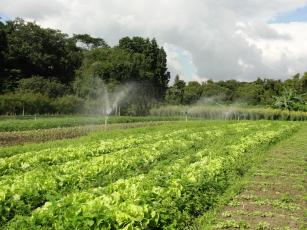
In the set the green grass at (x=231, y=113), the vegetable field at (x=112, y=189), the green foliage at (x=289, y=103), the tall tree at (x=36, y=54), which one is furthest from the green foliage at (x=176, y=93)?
the vegetable field at (x=112, y=189)

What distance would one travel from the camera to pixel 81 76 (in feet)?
220

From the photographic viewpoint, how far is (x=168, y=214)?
7934 millimetres

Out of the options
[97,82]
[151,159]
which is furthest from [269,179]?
[97,82]

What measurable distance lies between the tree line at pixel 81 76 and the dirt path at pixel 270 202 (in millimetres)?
40316

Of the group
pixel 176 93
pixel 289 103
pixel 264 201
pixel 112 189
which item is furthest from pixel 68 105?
pixel 112 189

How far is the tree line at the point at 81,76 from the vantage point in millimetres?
61344

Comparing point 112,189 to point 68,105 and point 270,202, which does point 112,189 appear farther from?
point 68,105

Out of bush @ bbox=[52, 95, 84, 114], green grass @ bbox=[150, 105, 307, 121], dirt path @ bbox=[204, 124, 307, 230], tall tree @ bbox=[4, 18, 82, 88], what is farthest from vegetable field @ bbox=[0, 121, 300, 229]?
tall tree @ bbox=[4, 18, 82, 88]

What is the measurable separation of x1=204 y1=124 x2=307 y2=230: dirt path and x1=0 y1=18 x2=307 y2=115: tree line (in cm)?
4032

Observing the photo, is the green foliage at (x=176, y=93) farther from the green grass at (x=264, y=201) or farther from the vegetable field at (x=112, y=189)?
the green grass at (x=264, y=201)

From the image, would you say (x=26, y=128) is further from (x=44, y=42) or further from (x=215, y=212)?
(x=44, y=42)

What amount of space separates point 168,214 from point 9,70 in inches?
2599

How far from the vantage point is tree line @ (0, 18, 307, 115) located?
201 ft

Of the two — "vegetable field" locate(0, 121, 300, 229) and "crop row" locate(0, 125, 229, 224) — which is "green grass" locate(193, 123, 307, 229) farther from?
"crop row" locate(0, 125, 229, 224)
